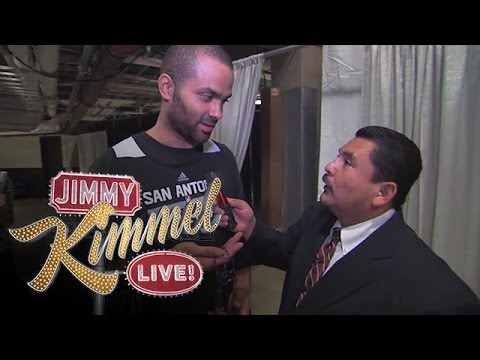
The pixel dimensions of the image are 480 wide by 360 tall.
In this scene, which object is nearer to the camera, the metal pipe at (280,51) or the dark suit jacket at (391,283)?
the dark suit jacket at (391,283)

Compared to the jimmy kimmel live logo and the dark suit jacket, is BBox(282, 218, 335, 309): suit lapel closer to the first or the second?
the dark suit jacket

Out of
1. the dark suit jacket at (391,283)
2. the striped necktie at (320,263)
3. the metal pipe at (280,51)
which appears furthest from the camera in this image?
the metal pipe at (280,51)

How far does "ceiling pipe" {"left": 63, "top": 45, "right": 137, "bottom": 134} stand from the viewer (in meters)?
0.99

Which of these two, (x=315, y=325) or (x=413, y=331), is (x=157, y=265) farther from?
(x=413, y=331)

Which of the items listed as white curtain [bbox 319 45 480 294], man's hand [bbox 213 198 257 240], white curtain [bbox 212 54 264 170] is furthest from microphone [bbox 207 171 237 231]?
white curtain [bbox 319 45 480 294]

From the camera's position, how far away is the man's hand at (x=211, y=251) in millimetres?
1002

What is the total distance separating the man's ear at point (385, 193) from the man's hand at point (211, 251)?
44 centimetres

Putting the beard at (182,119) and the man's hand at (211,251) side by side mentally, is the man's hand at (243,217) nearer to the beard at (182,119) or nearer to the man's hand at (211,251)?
the man's hand at (211,251)

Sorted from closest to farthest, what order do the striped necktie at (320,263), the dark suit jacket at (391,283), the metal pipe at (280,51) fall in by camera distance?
the dark suit jacket at (391,283)
the striped necktie at (320,263)
the metal pipe at (280,51)

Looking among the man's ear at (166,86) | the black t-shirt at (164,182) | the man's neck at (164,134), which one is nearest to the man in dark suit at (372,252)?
the black t-shirt at (164,182)

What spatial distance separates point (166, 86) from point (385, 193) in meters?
0.73

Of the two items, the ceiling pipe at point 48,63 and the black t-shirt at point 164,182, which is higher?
the ceiling pipe at point 48,63

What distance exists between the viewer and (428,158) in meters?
1.14
